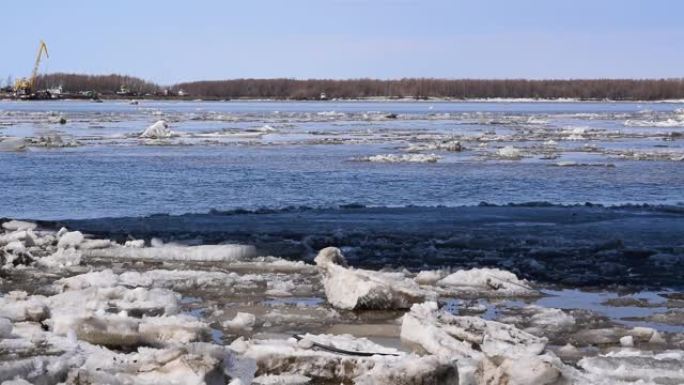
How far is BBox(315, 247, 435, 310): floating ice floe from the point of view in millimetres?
7719

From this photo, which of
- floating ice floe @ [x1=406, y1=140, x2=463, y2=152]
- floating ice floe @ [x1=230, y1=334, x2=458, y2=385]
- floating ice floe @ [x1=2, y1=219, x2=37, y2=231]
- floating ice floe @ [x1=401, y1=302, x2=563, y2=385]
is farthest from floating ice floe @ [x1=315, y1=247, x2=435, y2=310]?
floating ice floe @ [x1=406, y1=140, x2=463, y2=152]

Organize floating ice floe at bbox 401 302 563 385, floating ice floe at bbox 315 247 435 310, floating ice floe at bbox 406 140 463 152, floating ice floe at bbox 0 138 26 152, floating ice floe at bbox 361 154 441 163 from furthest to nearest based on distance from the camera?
1. floating ice floe at bbox 406 140 463 152
2. floating ice floe at bbox 0 138 26 152
3. floating ice floe at bbox 361 154 441 163
4. floating ice floe at bbox 315 247 435 310
5. floating ice floe at bbox 401 302 563 385

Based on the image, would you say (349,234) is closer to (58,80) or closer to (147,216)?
(147,216)

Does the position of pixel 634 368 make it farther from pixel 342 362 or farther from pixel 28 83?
pixel 28 83

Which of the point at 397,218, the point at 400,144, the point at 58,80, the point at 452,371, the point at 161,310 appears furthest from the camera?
the point at 58,80

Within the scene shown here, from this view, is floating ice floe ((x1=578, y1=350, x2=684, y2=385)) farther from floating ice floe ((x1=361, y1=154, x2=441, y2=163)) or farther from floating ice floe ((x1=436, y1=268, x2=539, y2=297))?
floating ice floe ((x1=361, y1=154, x2=441, y2=163))

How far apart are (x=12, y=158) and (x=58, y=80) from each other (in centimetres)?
14754

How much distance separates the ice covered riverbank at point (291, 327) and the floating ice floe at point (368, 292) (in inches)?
0.4

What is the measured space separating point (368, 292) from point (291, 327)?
88 cm

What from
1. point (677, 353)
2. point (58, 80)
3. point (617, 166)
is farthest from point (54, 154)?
point (58, 80)

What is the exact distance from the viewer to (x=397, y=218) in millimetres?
13289

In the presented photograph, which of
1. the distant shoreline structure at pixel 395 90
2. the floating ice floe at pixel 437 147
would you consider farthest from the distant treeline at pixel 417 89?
the floating ice floe at pixel 437 147

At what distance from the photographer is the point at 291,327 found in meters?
7.04

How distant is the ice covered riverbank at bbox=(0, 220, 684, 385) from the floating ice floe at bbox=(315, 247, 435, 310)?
1 cm
